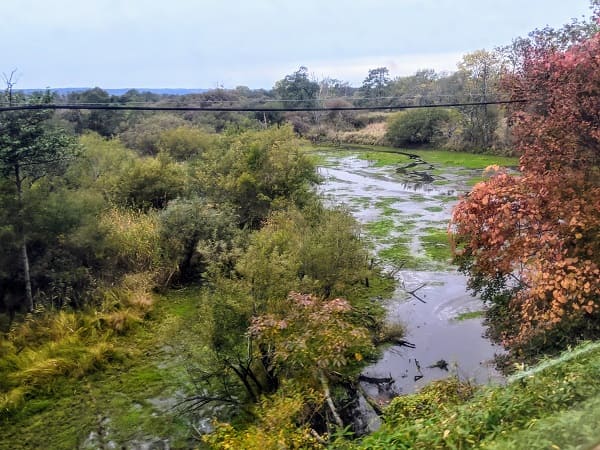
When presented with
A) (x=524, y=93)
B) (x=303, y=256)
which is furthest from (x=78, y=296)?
(x=524, y=93)

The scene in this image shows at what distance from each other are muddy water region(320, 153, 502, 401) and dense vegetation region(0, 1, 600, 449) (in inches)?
26.4

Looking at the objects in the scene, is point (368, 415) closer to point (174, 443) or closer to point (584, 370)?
point (174, 443)

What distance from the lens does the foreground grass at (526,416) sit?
3.05 m

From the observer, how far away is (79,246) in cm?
1237

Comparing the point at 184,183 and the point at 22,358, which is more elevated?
the point at 184,183

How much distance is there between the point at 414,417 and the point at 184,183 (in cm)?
1507

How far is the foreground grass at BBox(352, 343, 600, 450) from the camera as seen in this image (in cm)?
305

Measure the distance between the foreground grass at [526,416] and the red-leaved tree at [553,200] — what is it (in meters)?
1.23

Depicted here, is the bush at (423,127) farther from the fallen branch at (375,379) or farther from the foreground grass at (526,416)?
the foreground grass at (526,416)

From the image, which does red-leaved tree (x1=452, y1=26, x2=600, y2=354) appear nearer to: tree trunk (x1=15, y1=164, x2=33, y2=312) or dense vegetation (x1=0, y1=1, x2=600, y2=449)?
dense vegetation (x1=0, y1=1, x2=600, y2=449)

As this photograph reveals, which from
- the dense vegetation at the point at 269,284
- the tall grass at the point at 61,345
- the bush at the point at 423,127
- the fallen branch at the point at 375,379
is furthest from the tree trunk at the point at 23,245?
the bush at the point at 423,127

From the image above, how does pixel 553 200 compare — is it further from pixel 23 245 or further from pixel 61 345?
pixel 23 245

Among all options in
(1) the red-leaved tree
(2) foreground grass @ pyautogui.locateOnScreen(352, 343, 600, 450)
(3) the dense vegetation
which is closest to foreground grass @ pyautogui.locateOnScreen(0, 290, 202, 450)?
(3) the dense vegetation

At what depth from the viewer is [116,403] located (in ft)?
29.4
